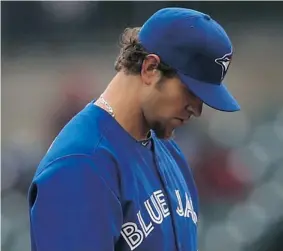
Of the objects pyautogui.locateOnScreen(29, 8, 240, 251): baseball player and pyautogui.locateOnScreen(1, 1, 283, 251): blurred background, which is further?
pyautogui.locateOnScreen(1, 1, 283, 251): blurred background

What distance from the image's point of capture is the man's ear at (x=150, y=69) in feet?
3.92

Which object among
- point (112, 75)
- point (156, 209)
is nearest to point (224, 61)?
point (156, 209)

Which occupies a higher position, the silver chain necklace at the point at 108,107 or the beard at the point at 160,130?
the silver chain necklace at the point at 108,107

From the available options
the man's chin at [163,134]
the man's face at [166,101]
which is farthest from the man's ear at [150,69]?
the man's chin at [163,134]

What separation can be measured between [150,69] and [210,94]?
0.12m

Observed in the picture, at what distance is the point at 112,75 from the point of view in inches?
102

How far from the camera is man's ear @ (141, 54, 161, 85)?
1.20 meters

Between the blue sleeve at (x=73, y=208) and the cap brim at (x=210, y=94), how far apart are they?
232 mm

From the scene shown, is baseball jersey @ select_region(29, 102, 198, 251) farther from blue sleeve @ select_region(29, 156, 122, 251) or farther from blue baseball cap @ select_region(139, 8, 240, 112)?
blue baseball cap @ select_region(139, 8, 240, 112)

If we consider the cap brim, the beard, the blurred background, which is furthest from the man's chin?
the blurred background

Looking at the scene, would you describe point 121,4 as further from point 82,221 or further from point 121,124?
point 82,221

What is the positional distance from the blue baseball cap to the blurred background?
1.38 metres

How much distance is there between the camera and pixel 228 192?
2664 millimetres

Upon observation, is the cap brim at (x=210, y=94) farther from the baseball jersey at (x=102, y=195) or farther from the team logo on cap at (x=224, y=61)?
the baseball jersey at (x=102, y=195)
